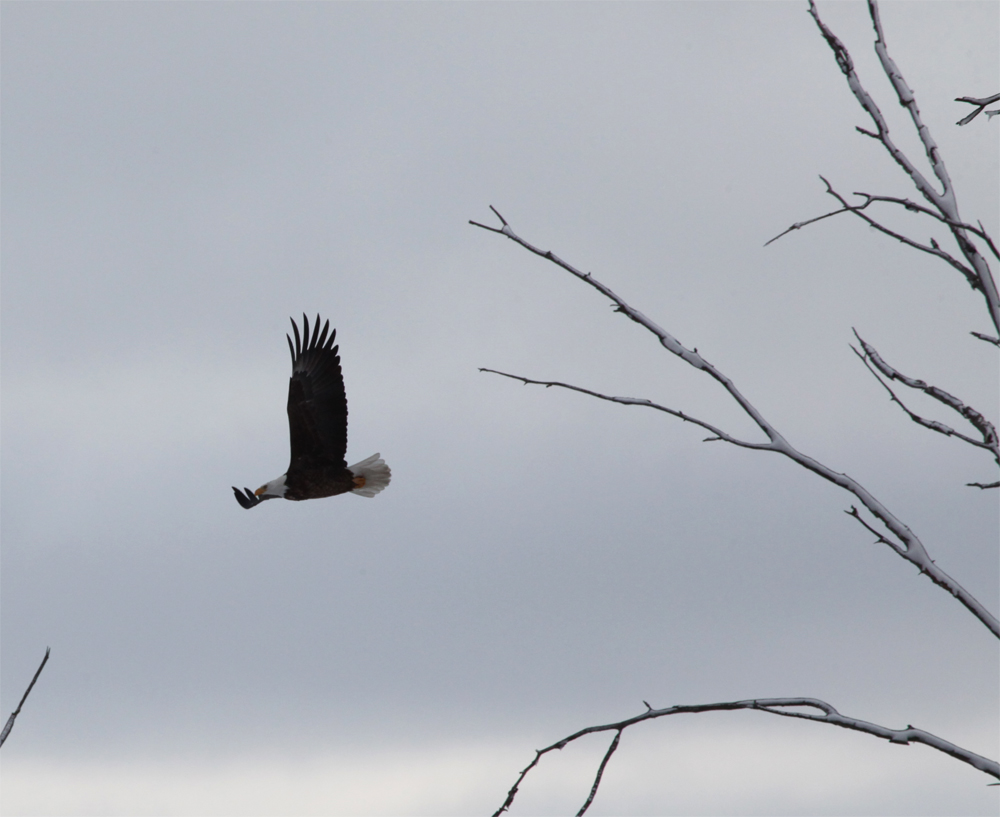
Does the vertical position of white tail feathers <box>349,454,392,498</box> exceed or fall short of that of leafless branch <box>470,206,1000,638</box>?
it exceeds it

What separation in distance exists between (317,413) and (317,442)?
37 centimetres

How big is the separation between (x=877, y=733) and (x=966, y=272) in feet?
5.01

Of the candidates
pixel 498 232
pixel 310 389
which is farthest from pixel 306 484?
pixel 498 232

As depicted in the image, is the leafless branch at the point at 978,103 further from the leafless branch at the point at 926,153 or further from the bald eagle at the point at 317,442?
the bald eagle at the point at 317,442

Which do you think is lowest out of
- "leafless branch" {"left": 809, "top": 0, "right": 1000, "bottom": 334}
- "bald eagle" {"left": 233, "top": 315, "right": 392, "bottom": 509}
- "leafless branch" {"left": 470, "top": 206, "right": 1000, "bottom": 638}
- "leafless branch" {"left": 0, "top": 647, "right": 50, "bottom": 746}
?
"leafless branch" {"left": 0, "top": 647, "right": 50, "bottom": 746}

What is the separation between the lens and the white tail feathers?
16281 mm

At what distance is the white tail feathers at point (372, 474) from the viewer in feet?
53.4

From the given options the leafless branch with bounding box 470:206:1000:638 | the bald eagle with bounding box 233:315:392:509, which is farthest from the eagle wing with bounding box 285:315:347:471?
the leafless branch with bounding box 470:206:1000:638

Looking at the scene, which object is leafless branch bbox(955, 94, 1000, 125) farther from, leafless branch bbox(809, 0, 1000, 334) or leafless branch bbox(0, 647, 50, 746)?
leafless branch bbox(0, 647, 50, 746)

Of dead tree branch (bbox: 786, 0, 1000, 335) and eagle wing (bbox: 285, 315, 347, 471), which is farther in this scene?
eagle wing (bbox: 285, 315, 347, 471)

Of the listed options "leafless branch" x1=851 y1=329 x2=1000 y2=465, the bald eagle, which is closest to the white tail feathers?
the bald eagle

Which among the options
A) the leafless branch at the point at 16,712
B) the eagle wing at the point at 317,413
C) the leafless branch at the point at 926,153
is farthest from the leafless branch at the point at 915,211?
the eagle wing at the point at 317,413

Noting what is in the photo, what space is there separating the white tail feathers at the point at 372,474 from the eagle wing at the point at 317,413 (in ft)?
0.99

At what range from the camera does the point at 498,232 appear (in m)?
4.27
